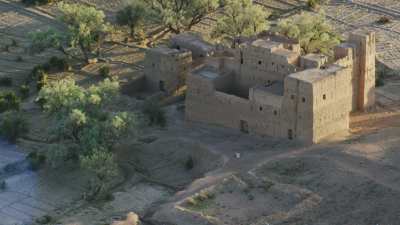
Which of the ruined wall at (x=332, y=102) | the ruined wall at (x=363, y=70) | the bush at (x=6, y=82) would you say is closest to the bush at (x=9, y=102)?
the bush at (x=6, y=82)

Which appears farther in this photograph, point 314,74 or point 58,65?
point 58,65

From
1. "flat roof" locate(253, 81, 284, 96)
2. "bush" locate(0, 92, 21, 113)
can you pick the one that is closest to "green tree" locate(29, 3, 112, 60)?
"bush" locate(0, 92, 21, 113)

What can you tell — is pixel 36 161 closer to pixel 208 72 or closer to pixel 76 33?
pixel 208 72

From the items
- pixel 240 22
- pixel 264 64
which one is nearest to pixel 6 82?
pixel 240 22

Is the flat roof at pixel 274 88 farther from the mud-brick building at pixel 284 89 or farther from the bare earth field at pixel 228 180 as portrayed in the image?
the bare earth field at pixel 228 180

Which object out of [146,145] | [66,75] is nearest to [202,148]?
[146,145]

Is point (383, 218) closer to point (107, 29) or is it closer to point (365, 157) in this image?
point (365, 157)

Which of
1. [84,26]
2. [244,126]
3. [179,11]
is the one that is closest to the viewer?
[244,126]
